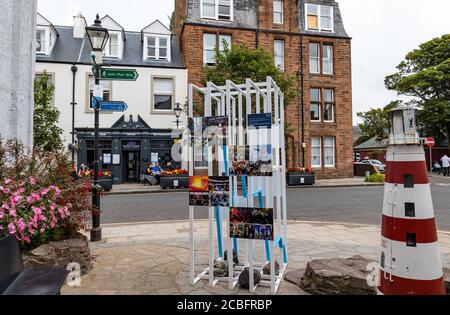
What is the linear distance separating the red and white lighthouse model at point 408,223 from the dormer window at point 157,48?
2051cm

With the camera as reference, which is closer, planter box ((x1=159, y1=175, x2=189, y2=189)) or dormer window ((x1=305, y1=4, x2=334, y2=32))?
planter box ((x1=159, y1=175, x2=189, y2=189))

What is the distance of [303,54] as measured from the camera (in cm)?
2259

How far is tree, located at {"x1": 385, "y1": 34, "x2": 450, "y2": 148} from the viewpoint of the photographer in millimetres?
30422

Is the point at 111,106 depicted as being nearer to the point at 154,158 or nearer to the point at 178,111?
the point at 178,111

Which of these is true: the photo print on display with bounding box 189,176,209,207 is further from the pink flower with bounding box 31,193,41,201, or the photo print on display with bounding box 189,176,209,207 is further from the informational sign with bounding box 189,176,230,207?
the pink flower with bounding box 31,193,41,201

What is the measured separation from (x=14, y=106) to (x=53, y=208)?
2926 mm

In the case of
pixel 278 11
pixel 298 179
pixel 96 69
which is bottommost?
pixel 298 179

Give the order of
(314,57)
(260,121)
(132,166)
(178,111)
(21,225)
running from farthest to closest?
(314,57)
(132,166)
(178,111)
(21,225)
(260,121)

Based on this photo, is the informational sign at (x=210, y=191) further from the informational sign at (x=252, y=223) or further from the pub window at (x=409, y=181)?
the pub window at (x=409, y=181)

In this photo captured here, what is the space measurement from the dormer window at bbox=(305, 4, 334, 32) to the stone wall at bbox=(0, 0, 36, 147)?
20.7 m

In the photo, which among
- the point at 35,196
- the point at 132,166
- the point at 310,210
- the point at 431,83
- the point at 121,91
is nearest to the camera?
the point at 35,196

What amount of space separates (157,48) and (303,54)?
10.4 m

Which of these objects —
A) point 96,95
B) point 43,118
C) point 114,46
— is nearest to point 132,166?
point 43,118

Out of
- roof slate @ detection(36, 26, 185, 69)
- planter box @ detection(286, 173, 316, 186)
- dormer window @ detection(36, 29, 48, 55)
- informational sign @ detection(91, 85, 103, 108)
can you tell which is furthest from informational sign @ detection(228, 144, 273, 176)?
dormer window @ detection(36, 29, 48, 55)
